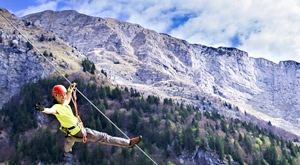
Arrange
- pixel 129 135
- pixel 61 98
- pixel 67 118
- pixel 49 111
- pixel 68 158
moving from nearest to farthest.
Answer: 1. pixel 49 111
2. pixel 61 98
3. pixel 67 118
4. pixel 68 158
5. pixel 129 135

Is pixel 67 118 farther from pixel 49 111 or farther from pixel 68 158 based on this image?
pixel 68 158

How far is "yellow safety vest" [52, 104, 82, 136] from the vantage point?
1686cm

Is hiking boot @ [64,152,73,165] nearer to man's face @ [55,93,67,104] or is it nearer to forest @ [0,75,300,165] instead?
forest @ [0,75,300,165]

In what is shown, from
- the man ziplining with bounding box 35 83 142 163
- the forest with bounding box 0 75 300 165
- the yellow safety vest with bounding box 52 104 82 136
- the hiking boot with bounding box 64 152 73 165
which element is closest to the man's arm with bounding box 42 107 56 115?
the man ziplining with bounding box 35 83 142 163

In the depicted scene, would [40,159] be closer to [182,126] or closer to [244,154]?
[182,126]

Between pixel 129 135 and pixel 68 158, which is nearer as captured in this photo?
pixel 68 158

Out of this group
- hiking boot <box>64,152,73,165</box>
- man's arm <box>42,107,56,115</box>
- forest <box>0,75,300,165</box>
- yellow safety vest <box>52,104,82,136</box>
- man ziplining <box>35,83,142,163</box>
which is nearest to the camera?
man's arm <box>42,107,56,115</box>

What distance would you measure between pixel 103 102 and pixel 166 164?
157 ft

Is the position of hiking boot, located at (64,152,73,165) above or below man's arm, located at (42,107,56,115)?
below

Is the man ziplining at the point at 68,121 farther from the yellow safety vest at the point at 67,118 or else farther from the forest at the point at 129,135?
the forest at the point at 129,135

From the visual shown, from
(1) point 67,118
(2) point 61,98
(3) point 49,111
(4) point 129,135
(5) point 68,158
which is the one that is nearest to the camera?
(3) point 49,111

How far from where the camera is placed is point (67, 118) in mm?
17016

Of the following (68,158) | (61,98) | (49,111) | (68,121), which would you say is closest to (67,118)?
(68,121)

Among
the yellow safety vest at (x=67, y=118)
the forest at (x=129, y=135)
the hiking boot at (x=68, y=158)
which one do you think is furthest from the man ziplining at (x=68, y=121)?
the hiking boot at (x=68, y=158)
